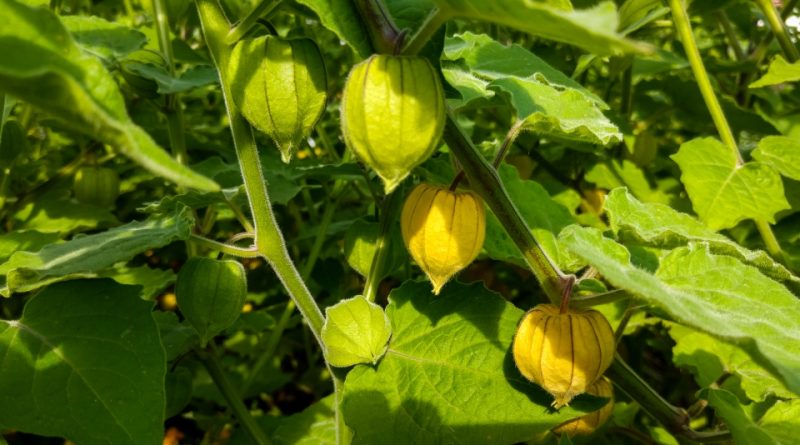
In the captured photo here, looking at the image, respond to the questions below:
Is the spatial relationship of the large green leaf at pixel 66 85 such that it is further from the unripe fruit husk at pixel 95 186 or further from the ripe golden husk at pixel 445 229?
the unripe fruit husk at pixel 95 186

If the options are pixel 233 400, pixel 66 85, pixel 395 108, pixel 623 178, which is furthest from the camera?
pixel 623 178

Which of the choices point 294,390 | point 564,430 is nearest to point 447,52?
point 564,430

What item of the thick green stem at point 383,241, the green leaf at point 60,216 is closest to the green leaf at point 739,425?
the thick green stem at point 383,241

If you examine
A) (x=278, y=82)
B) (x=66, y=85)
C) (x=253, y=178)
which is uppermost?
(x=66, y=85)

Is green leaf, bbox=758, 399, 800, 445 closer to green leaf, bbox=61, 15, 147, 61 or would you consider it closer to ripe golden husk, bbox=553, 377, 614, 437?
ripe golden husk, bbox=553, 377, 614, 437

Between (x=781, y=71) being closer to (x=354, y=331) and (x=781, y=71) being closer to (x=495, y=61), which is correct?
(x=495, y=61)

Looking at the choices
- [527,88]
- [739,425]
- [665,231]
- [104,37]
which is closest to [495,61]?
[527,88]

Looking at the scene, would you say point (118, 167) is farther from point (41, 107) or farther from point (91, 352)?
point (41, 107)
